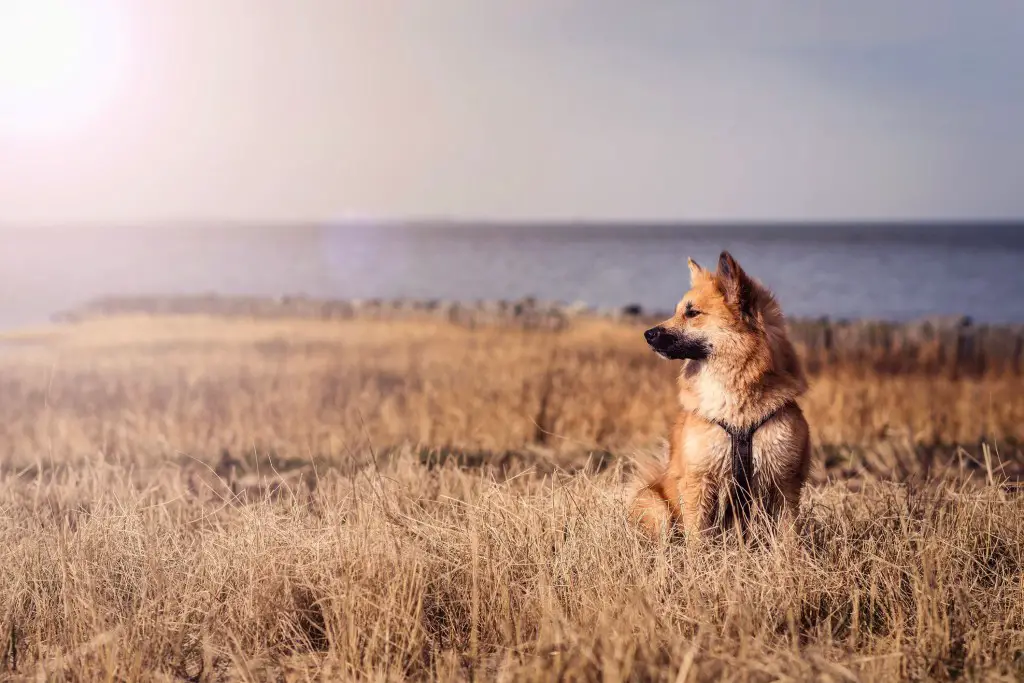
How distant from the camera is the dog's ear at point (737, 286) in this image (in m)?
3.51

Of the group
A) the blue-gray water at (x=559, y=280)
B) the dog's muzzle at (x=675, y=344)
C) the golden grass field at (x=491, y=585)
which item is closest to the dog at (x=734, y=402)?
the dog's muzzle at (x=675, y=344)

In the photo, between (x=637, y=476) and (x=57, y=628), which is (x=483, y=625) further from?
(x=57, y=628)

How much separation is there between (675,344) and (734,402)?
0.36 meters

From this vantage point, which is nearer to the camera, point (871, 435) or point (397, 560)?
point (397, 560)

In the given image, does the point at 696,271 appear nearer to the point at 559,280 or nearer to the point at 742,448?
the point at 742,448

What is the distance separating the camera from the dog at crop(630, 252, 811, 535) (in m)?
3.62

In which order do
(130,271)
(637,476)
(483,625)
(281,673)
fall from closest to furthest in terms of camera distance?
(281,673), (483,625), (637,476), (130,271)

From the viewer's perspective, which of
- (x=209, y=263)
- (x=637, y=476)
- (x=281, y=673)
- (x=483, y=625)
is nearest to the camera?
(x=281, y=673)

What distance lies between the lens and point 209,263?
243 ft

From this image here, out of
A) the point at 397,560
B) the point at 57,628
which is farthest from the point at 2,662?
the point at 397,560

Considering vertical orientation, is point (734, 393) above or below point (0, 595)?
above

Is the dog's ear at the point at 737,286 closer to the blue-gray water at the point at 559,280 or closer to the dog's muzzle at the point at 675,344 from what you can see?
the dog's muzzle at the point at 675,344

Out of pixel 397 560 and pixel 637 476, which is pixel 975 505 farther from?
pixel 397 560

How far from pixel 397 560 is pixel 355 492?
33.9 inches
